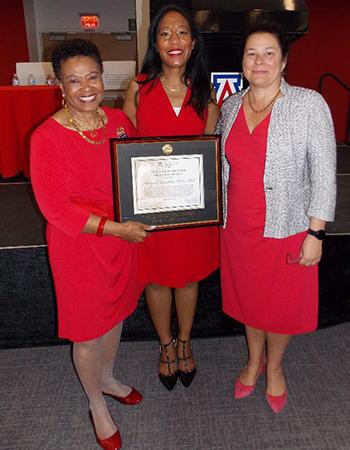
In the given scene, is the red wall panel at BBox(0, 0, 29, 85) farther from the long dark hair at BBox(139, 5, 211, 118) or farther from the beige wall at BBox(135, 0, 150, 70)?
the long dark hair at BBox(139, 5, 211, 118)

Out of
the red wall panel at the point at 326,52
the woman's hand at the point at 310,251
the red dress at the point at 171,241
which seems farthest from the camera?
the red wall panel at the point at 326,52

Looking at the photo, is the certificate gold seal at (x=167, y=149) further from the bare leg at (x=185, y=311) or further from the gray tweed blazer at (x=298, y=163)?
the bare leg at (x=185, y=311)

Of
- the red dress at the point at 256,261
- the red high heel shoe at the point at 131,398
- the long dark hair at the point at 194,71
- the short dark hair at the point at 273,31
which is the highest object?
the short dark hair at the point at 273,31

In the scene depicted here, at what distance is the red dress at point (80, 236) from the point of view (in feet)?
4.56

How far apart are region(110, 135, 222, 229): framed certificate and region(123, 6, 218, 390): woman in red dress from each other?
0.20 m

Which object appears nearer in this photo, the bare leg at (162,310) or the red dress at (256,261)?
the red dress at (256,261)

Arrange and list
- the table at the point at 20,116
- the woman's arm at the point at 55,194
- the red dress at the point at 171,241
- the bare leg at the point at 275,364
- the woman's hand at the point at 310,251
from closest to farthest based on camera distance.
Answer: the woman's arm at the point at 55,194 → the woman's hand at the point at 310,251 → the red dress at the point at 171,241 → the bare leg at the point at 275,364 → the table at the point at 20,116

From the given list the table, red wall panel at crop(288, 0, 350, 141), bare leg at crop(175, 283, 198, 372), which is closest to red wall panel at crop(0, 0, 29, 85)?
the table

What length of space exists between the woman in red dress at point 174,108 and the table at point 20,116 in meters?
2.59

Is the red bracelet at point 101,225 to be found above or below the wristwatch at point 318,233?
above

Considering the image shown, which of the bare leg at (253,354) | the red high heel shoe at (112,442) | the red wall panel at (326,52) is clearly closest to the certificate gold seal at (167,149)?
the bare leg at (253,354)

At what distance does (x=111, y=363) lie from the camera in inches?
76.3

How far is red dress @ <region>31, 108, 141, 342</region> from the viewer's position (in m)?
1.39

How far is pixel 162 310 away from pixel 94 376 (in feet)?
1.43
